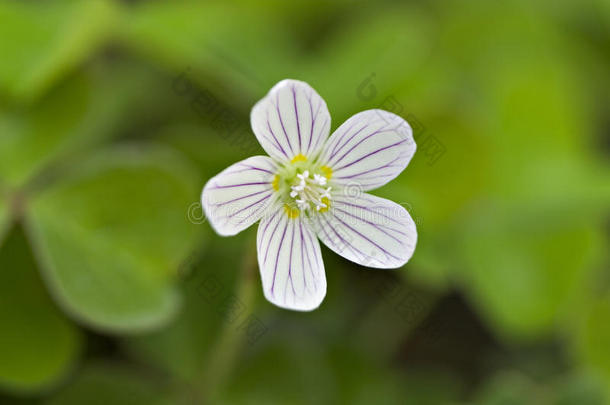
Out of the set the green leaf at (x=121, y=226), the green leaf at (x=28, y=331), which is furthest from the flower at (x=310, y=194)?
the green leaf at (x=28, y=331)

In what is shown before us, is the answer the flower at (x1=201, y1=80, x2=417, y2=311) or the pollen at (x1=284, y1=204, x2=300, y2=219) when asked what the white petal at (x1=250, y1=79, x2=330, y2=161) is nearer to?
the flower at (x1=201, y1=80, x2=417, y2=311)

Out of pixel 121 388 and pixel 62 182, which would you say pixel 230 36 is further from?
pixel 121 388

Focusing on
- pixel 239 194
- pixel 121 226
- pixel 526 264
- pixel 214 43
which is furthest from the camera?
pixel 214 43

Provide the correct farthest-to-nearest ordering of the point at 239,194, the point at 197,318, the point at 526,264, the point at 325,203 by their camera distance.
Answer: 1. the point at 526,264
2. the point at 197,318
3. the point at 325,203
4. the point at 239,194

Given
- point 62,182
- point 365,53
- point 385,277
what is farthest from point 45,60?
point 385,277

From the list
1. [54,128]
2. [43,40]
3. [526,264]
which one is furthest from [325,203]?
[43,40]

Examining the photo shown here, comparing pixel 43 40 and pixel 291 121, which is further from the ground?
pixel 291 121

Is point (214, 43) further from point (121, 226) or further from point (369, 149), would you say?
point (369, 149)
